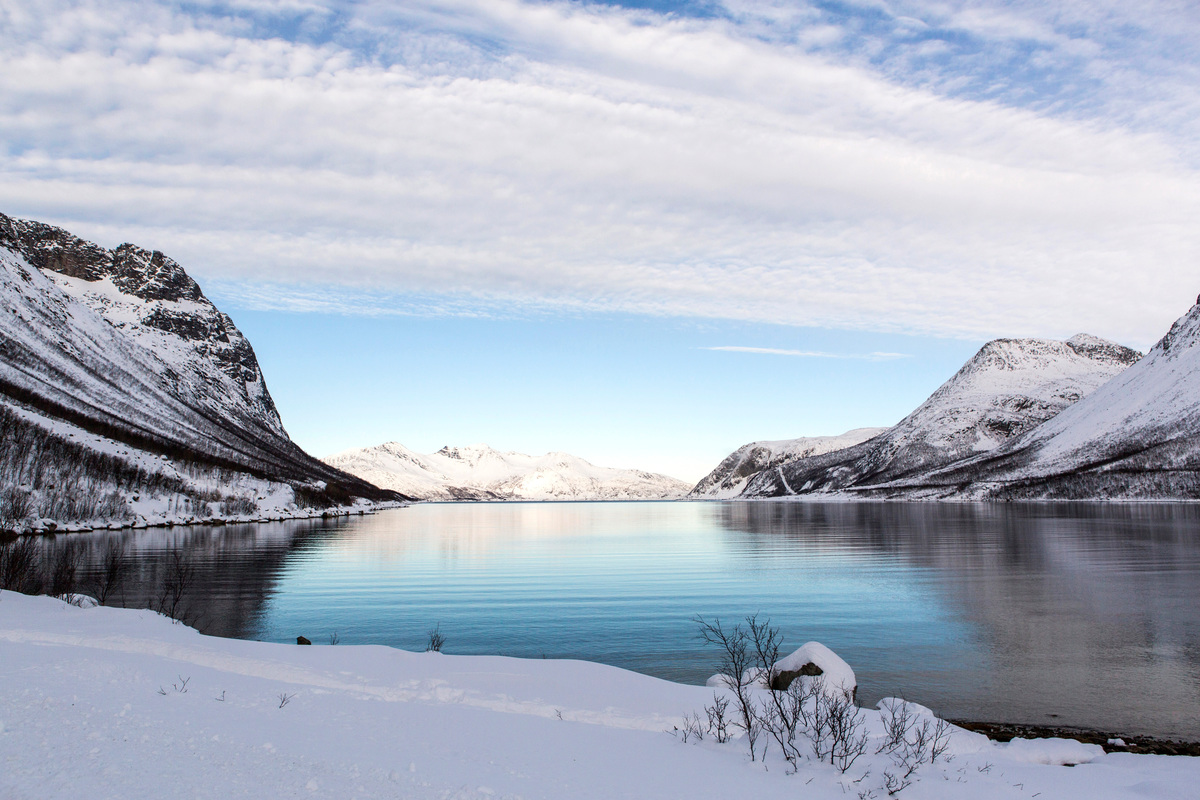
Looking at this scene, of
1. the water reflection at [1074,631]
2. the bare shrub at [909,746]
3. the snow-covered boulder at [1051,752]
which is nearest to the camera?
the bare shrub at [909,746]

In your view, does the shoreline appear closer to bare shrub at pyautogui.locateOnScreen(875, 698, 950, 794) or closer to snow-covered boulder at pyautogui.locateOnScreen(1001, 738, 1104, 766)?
snow-covered boulder at pyautogui.locateOnScreen(1001, 738, 1104, 766)

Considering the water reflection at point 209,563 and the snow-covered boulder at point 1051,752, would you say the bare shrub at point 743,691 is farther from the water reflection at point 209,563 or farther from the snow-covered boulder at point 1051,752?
the water reflection at point 209,563

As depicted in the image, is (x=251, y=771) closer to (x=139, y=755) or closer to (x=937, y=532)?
(x=139, y=755)

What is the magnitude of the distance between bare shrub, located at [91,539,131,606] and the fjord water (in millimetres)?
1257

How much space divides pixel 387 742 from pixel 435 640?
15.4 metres

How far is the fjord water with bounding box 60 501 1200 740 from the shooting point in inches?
798

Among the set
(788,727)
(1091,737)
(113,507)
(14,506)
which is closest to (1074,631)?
(1091,737)

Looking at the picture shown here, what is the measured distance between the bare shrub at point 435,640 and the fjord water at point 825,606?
513 millimetres

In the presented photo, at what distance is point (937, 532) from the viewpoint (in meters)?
85.8

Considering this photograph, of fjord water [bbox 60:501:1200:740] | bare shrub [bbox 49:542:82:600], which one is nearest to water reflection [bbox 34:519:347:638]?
fjord water [bbox 60:501:1200:740]

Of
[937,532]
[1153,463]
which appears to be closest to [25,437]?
[937,532]

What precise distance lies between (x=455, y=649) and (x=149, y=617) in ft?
30.7

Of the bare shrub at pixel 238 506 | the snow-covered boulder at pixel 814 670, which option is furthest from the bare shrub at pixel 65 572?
the bare shrub at pixel 238 506

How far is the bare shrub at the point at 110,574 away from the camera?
32.0 metres
